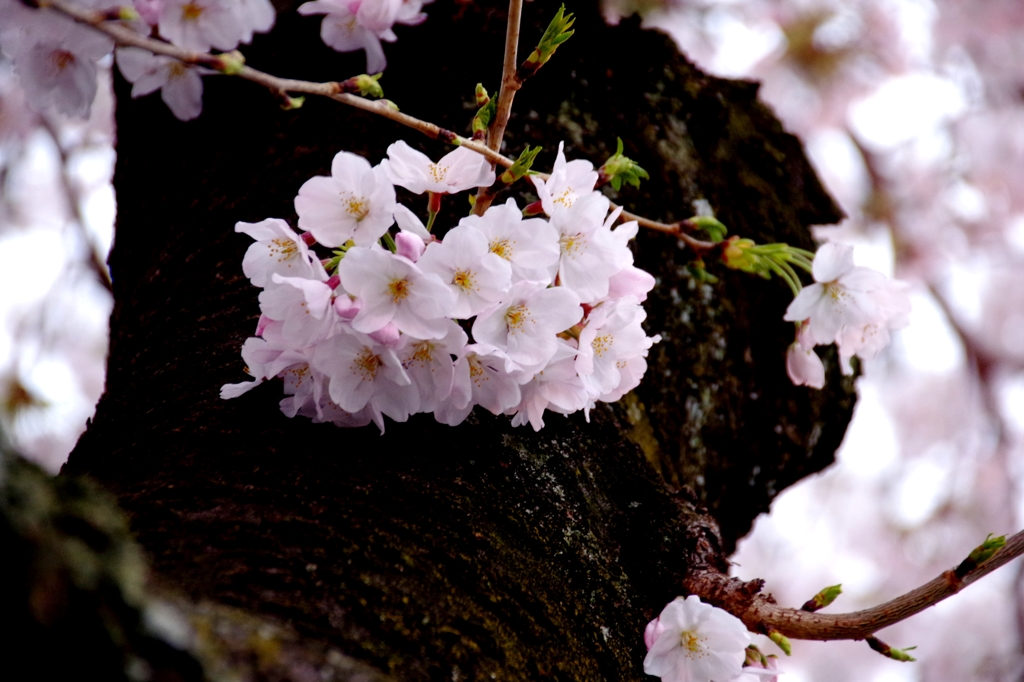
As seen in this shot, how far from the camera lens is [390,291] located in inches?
29.1

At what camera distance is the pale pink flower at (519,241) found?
2.57 feet

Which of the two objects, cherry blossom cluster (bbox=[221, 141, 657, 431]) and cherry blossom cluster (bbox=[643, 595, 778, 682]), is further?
cherry blossom cluster (bbox=[643, 595, 778, 682])

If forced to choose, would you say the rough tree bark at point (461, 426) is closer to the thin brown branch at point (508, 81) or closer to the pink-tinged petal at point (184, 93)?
the pink-tinged petal at point (184, 93)

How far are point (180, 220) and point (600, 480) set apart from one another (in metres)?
0.76

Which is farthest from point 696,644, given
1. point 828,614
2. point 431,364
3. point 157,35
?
point 157,35

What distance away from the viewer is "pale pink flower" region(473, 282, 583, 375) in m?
0.78

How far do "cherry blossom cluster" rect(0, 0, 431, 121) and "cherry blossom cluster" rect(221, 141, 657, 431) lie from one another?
0.39 meters

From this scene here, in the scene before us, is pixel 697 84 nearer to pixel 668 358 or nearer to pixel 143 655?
pixel 668 358

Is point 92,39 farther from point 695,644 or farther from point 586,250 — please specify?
point 695,644

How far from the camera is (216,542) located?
29.2 inches

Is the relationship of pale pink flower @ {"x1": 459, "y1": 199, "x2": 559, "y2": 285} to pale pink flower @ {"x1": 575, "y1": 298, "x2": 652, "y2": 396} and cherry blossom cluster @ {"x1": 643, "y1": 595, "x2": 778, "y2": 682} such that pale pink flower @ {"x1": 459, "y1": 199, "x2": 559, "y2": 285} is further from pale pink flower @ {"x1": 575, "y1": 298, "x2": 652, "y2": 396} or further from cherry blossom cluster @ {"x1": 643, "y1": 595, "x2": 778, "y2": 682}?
cherry blossom cluster @ {"x1": 643, "y1": 595, "x2": 778, "y2": 682}

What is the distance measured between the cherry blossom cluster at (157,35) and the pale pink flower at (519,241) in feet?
1.54

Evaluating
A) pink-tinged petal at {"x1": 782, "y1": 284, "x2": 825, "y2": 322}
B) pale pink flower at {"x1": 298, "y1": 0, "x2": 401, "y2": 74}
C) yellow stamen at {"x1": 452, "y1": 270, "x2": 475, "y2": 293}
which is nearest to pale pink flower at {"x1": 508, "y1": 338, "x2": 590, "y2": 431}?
yellow stamen at {"x1": 452, "y1": 270, "x2": 475, "y2": 293}

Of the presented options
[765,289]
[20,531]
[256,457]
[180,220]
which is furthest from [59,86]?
[765,289]
